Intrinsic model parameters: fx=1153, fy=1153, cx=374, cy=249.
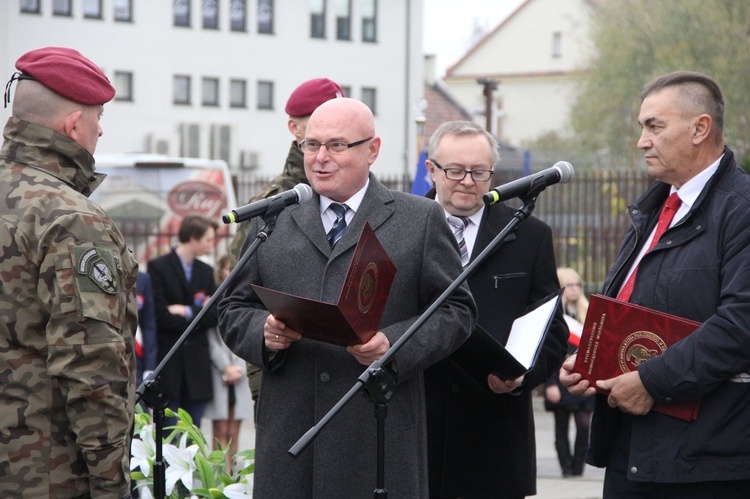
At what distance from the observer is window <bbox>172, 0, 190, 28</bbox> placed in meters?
39.9

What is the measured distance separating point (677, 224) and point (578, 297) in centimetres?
704

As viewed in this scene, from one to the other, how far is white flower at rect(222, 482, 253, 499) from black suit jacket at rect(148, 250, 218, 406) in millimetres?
4148

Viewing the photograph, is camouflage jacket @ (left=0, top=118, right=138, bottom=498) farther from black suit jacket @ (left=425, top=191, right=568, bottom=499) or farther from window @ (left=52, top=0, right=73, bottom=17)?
window @ (left=52, top=0, right=73, bottom=17)

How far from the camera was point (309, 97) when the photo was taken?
5.43 meters

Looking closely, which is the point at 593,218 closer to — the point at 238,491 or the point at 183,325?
the point at 183,325

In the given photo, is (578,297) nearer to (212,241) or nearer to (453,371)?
(212,241)

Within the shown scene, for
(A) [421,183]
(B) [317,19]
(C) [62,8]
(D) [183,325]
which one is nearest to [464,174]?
(A) [421,183]

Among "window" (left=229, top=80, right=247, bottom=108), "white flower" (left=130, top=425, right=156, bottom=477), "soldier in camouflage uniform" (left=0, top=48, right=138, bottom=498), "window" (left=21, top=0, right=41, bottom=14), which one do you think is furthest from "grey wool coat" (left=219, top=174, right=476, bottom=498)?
"window" (left=229, top=80, right=247, bottom=108)

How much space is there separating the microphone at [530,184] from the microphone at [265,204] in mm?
685

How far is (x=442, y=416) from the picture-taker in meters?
5.00

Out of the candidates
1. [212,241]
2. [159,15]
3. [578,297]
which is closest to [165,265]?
[212,241]

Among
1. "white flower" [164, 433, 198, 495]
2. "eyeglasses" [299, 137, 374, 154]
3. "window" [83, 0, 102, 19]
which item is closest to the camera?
"eyeglasses" [299, 137, 374, 154]

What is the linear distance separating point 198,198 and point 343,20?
26.5 meters

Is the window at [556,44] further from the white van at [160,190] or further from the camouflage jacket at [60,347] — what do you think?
the camouflage jacket at [60,347]
